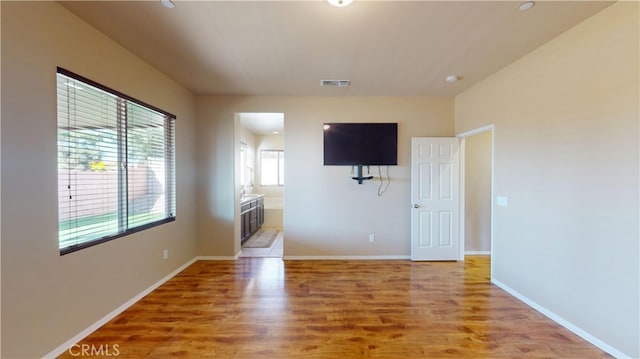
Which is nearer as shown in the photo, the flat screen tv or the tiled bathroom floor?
the flat screen tv

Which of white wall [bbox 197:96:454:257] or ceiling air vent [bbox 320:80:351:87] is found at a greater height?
ceiling air vent [bbox 320:80:351:87]

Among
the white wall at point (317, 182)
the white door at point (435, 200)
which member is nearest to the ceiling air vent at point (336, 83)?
the white wall at point (317, 182)

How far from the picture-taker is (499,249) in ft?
11.0

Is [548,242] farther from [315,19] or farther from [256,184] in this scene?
[256,184]

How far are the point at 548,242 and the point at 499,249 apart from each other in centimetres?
76

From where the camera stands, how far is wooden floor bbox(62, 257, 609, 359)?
6.92 feet

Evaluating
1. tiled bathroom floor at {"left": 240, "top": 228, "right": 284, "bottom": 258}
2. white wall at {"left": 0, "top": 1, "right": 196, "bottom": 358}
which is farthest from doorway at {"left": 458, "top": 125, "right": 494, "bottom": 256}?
white wall at {"left": 0, "top": 1, "right": 196, "bottom": 358}

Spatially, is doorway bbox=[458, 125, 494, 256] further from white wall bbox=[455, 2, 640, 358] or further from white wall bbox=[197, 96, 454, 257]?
white wall bbox=[455, 2, 640, 358]

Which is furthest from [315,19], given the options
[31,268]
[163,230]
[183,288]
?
[183,288]

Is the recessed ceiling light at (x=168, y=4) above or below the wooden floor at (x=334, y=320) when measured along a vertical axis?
above

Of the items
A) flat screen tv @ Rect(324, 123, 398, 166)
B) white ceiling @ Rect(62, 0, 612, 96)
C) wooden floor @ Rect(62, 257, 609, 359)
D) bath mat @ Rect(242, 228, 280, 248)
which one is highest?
white ceiling @ Rect(62, 0, 612, 96)

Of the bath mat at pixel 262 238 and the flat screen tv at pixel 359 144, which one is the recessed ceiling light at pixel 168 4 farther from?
the bath mat at pixel 262 238

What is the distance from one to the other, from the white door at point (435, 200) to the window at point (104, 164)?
151 inches

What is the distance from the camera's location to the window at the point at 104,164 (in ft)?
7.05
